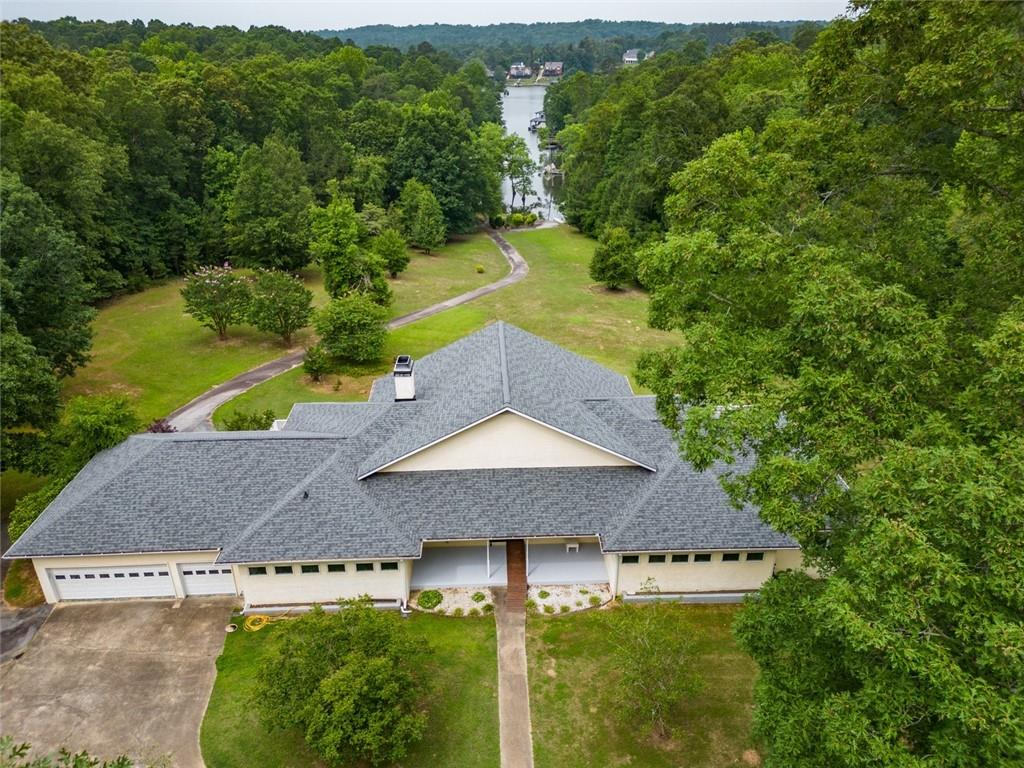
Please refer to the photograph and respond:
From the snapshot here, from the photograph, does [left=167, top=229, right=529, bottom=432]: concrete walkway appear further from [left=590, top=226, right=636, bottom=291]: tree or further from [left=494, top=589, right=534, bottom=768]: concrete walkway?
[left=494, top=589, right=534, bottom=768]: concrete walkway

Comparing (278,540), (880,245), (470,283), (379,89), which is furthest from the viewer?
(379,89)

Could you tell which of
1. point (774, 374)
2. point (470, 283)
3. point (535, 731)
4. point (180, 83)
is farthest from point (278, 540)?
point (180, 83)

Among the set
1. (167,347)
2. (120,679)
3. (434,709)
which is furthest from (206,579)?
(167,347)

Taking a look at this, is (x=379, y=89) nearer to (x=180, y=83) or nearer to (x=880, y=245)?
(x=180, y=83)

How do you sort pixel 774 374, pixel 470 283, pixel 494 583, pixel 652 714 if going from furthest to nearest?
pixel 470 283 < pixel 494 583 < pixel 652 714 < pixel 774 374

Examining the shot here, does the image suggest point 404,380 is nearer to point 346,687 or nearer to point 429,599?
point 429,599

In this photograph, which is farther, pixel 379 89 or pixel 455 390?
pixel 379 89

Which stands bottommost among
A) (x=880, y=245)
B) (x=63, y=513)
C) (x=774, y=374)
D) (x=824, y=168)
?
(x=63, y=513)
